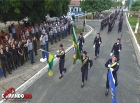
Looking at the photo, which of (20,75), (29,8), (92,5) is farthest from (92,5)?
(20,75)

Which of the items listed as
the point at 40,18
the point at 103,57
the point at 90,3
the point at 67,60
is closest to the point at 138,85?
the point at 103,57

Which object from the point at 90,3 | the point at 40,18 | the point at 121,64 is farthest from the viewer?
the point at 90,3

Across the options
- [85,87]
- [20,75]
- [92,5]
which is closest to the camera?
[85,87]

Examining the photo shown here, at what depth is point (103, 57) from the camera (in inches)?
431

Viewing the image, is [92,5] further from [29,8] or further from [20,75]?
[20,75]

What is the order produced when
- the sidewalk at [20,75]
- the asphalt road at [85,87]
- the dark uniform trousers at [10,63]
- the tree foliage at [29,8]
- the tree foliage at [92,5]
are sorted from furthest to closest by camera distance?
the tree foliage at [92,5], the tree foliage at [29,8], the dark uniform trousers at [10,63], the sidewalk at [20,75], the asphalt road at [85,87]

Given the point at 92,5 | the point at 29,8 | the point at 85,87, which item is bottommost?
the point at 85,87

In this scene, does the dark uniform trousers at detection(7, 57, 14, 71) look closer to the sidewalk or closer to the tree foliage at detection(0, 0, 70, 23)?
the sidewalk

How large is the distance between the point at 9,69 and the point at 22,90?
79.5 inches

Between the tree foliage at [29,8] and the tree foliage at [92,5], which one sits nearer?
the tree foliage at [29,8]

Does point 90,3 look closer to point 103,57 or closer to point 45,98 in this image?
point 103,57

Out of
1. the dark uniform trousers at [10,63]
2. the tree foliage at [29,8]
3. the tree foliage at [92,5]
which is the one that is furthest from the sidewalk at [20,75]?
the tree foliage at [92,5]

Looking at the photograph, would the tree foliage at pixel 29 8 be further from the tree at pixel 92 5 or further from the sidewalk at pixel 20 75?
the tree at pixel 92 5

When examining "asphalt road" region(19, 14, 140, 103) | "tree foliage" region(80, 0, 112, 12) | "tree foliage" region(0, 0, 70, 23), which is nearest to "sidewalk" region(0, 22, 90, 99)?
"asphalt road" region(19, 14, 140, 103)
